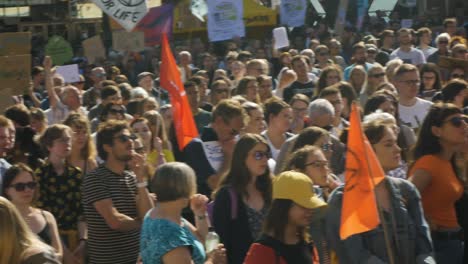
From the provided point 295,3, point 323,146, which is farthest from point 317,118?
point 295,3

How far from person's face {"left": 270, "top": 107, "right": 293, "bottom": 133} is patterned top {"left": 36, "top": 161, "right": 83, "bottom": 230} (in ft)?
6.00

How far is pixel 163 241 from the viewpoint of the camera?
205 inches

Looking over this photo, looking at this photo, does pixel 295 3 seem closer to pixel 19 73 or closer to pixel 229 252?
pixel 19 73

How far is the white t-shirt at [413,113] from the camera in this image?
961 cm

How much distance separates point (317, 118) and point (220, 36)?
8.77 m

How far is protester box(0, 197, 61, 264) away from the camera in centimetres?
392

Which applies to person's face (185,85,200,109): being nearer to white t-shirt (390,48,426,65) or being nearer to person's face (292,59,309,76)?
person's face (292,59,309,76)

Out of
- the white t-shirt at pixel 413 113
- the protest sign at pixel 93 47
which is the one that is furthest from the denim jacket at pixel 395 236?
the protest sign at pixel 93 47

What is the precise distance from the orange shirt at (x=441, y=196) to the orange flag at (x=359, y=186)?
85 centimetres

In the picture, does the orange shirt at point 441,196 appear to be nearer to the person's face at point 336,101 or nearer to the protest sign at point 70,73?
the person's face at point 336,101

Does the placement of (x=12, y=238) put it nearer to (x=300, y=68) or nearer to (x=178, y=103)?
(x=178, y=103)

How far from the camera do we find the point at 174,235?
5227mm

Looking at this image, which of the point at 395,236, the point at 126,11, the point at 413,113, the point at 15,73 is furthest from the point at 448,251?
the point at 126,11

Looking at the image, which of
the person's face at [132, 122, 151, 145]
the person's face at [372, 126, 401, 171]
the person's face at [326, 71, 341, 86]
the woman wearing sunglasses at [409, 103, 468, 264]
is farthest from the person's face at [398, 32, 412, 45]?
the person's face at [372, 126, 401, 171]
